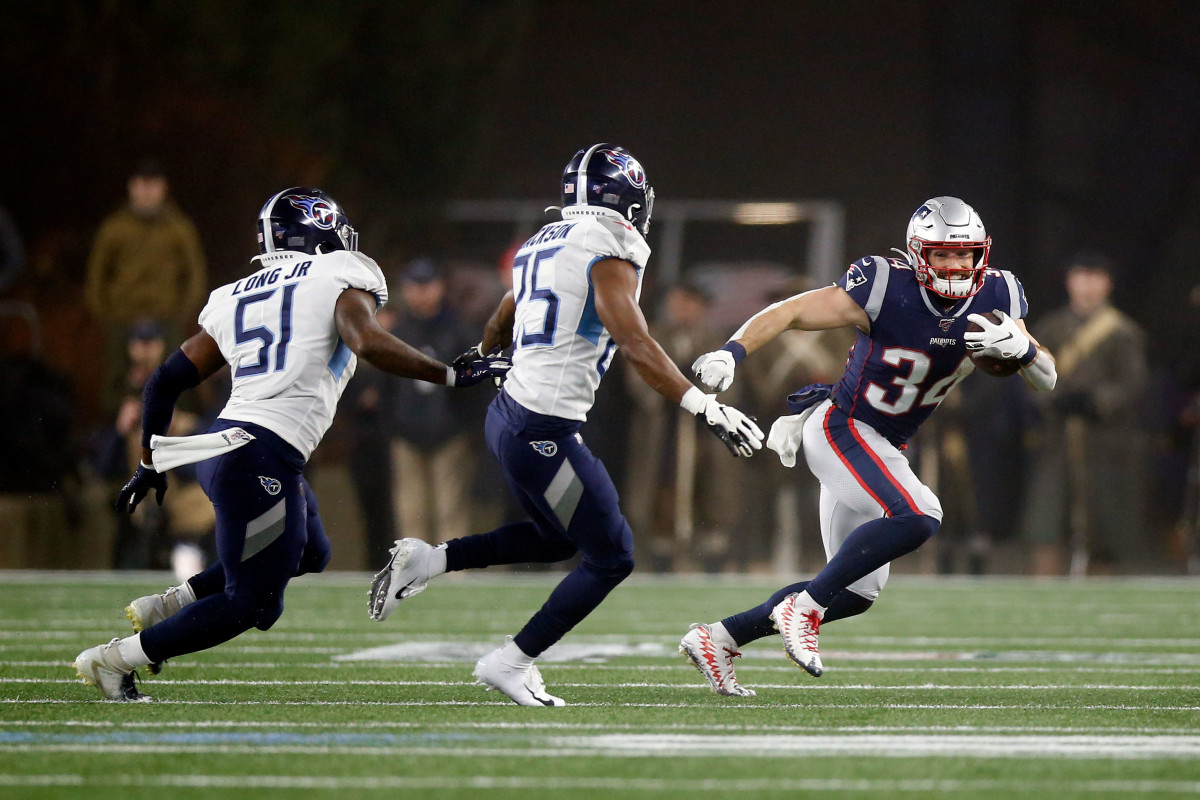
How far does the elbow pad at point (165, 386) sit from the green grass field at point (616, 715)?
80 centimetres

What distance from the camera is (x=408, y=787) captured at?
341 centimetres

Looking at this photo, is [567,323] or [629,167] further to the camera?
[629,167]

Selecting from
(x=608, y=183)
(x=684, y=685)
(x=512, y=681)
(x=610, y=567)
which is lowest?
(x=684, y=685)

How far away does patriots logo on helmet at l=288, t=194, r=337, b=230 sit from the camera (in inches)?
192

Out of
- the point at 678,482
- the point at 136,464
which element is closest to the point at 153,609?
the point at 136,464

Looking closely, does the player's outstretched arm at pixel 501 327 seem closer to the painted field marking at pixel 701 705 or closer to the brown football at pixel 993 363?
the painted field marking at pixel 701 705

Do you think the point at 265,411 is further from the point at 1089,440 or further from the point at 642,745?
the point at 1089,440

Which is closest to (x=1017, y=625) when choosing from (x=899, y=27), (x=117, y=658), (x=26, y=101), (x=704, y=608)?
(x=704, y=608)

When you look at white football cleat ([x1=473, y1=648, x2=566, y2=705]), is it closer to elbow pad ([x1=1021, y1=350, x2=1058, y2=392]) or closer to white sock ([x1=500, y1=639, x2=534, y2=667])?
white sock ([x1=500, y1=639, x2=534, y2=667])

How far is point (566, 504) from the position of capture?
15.1ft

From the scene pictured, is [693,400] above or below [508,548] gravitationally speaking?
above

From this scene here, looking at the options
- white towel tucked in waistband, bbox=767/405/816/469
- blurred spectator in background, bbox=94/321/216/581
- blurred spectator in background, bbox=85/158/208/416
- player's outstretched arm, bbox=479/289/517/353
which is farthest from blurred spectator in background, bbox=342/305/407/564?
white towel tucked in waistband, bbox=767/405/816/469

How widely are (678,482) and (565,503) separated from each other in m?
5.84

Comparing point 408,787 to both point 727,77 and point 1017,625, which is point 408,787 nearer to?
point 1017,625
